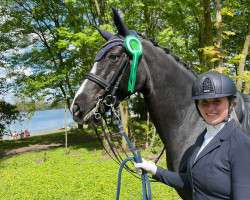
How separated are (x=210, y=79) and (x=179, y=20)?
459 inches

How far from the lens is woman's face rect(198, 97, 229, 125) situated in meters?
1.30

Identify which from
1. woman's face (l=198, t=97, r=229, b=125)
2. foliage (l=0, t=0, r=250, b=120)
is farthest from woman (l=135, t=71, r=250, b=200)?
foliage (l=0, t=0, r=250, b=120)

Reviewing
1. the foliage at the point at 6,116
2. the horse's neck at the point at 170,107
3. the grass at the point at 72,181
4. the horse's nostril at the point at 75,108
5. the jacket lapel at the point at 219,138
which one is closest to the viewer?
the jacket lapel at the point at 219,138

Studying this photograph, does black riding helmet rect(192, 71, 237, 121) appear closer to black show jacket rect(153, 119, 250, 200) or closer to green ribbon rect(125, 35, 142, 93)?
black show jacket rect(153, 119, 250, 200)

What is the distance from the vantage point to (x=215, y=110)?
133cm

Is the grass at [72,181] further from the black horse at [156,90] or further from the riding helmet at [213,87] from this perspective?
the riding helmet at [213,87]

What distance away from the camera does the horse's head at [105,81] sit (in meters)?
2.05

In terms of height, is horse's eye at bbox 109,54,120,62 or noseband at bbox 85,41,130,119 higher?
horse's eye at bbox 109,54,120,62

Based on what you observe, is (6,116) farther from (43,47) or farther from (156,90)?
(156,90)

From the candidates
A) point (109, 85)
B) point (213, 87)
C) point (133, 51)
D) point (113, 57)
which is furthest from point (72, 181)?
point (213, 87)

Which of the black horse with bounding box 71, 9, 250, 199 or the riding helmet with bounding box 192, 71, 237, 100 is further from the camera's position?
the black horse with bounding box 71, 9, 250, 199

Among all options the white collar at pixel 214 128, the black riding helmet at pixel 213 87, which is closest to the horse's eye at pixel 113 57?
the black riding helmet at pixel 213 87

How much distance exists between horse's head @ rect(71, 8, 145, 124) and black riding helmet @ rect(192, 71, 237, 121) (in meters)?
0.84

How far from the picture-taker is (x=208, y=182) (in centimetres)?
123
